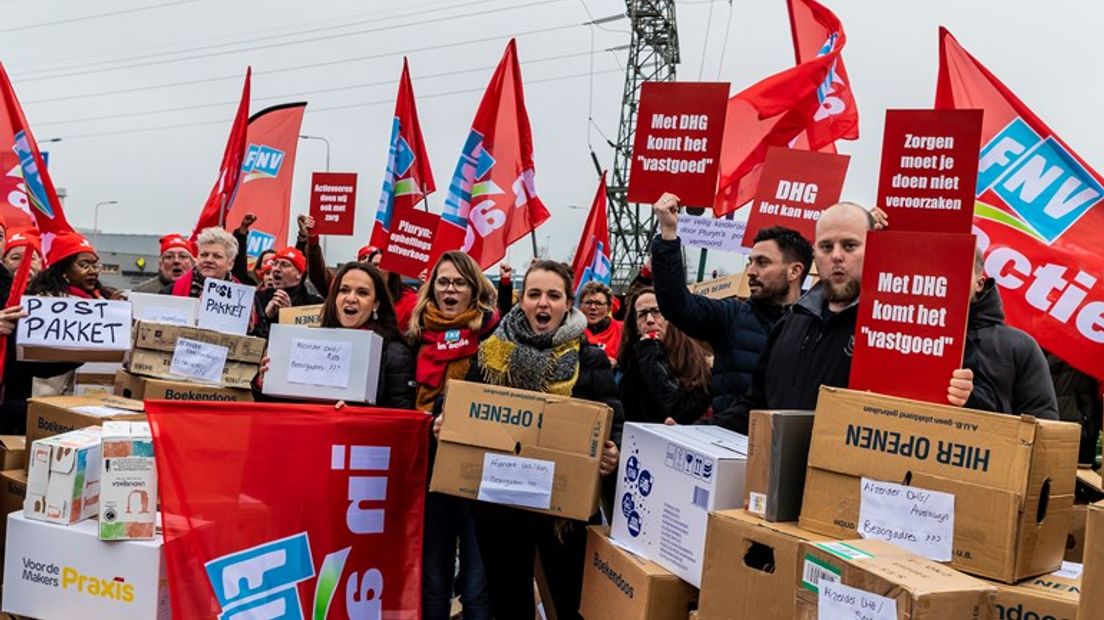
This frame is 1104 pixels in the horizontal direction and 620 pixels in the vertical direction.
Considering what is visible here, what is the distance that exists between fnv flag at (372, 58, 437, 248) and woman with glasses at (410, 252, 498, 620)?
4.40 metres

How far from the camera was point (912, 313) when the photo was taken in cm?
309

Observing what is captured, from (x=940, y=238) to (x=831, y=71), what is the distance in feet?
17.5

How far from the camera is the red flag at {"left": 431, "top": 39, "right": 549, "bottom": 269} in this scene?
7.76m

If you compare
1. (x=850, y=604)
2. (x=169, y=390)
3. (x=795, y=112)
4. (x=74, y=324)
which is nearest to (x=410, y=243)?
(x=169, y=390)

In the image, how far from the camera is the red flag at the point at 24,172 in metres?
7.61

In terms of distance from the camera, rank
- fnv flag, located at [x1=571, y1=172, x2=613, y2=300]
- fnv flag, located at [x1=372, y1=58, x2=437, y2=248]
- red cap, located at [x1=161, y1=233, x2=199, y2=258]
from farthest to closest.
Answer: fnv flag, located at [x1=571, y1=172, x2=613, y2=300] < fnv flag, located at [x1=372, y1=58, x2=437, y2=248] < red cap, located at [x1=161, y1=233, x2=199, y2=258]

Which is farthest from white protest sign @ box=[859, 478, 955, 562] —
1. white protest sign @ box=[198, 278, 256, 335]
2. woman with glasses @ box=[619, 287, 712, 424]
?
white protest sign @ box=[198, 278, 256, 335]

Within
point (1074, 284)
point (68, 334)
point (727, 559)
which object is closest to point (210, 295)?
point (68, 334)

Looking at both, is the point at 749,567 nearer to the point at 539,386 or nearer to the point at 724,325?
the point at 539,386

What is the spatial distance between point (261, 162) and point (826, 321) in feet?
26.7

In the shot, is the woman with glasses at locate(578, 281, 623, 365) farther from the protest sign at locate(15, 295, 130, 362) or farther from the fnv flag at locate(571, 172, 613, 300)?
the protest sign at locate(15, 295, 130, 362)

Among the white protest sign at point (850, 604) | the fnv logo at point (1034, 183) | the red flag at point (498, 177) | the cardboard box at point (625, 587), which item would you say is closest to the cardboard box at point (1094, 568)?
the white protest sign at point (850, 604)

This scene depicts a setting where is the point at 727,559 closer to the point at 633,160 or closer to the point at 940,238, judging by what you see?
the point at 940,238

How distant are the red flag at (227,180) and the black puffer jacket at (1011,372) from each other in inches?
268
